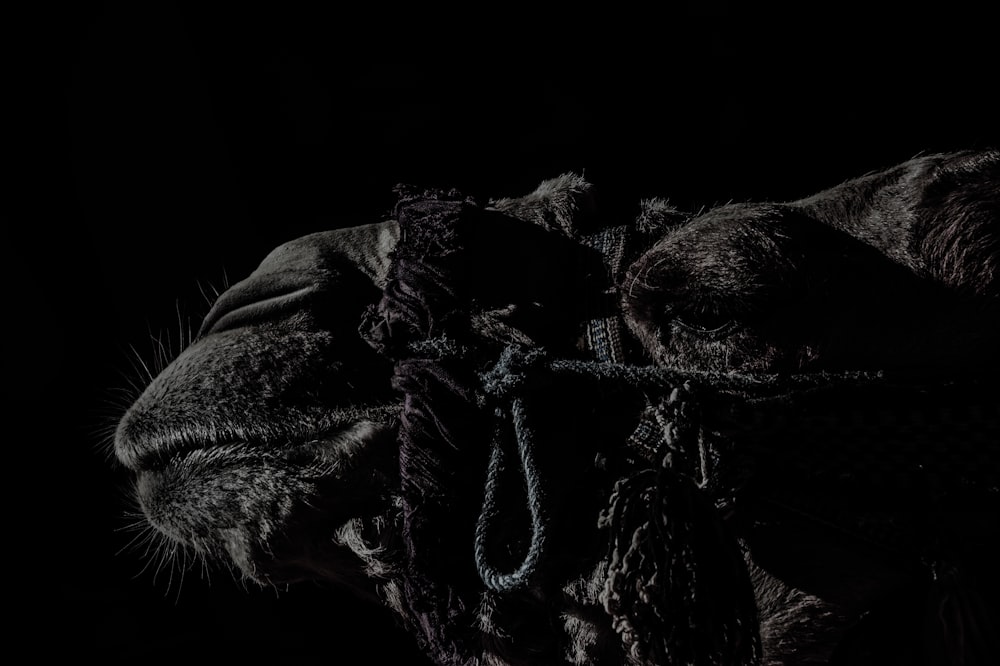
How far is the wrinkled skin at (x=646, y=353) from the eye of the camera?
3.43 feet

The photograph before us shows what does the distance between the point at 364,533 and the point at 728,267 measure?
717 mm

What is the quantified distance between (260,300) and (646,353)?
0.75 m

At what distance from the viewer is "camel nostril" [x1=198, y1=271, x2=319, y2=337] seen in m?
1.41

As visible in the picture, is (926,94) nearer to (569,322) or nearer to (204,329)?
(569,322)

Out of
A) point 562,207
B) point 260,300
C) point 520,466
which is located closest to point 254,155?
point 260,300

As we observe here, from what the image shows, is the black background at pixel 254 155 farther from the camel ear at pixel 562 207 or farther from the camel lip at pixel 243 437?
the camel lip at pixel 243 437

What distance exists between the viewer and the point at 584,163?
306 cm

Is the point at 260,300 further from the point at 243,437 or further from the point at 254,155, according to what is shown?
the point at 254,155

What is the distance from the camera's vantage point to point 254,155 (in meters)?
3.42

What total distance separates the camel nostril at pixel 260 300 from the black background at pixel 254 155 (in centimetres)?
164

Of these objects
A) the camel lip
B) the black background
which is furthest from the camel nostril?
the black background

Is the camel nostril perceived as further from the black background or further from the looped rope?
the black background

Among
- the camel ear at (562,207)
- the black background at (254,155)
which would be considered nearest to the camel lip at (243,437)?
the camel ear at (562,207)

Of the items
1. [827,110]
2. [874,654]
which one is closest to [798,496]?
[874,654]
